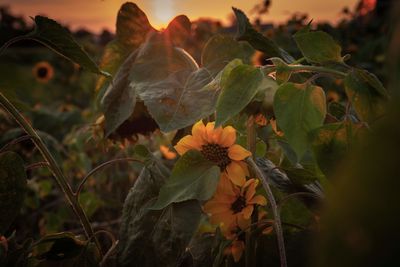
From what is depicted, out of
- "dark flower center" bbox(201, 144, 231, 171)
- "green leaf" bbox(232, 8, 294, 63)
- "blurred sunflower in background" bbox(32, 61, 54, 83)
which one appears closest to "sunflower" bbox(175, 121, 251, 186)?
"dark flower center" bbox(201, 144, 231, 171)

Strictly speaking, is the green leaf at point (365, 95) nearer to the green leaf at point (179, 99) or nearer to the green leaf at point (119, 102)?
the green leaf at point (179, 99)

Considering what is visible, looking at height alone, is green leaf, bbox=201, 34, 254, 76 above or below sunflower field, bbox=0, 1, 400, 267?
above

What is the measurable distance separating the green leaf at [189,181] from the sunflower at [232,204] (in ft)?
0.18

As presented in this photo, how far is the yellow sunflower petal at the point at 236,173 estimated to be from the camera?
1.78ft

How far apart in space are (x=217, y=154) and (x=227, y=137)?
0.07ft

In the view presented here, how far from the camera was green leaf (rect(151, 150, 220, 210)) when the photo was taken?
51 cm

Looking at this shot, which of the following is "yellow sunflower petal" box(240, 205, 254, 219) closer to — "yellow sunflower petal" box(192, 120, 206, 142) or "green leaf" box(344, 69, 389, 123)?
"yellow sunflower petal" box(192, 120, 206, 142)

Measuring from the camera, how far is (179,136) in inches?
25.0

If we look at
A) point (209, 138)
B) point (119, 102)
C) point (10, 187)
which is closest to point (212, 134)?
point (209, 138)

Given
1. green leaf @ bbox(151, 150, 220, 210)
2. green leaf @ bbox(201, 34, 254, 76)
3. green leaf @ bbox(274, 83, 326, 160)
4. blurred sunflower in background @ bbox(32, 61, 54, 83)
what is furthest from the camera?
blurred sunflower in background @ bbox(32, 61, 54, 83)

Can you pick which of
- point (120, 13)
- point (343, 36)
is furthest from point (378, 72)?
point (120, 13)

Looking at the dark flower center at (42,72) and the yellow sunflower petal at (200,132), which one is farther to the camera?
the dark flower center at (42,72)

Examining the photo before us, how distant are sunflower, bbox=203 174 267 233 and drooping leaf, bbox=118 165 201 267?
6 centimetres

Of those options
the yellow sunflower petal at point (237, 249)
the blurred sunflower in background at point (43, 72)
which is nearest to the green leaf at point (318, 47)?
the yellow sunflower petal at point (237, 249)
